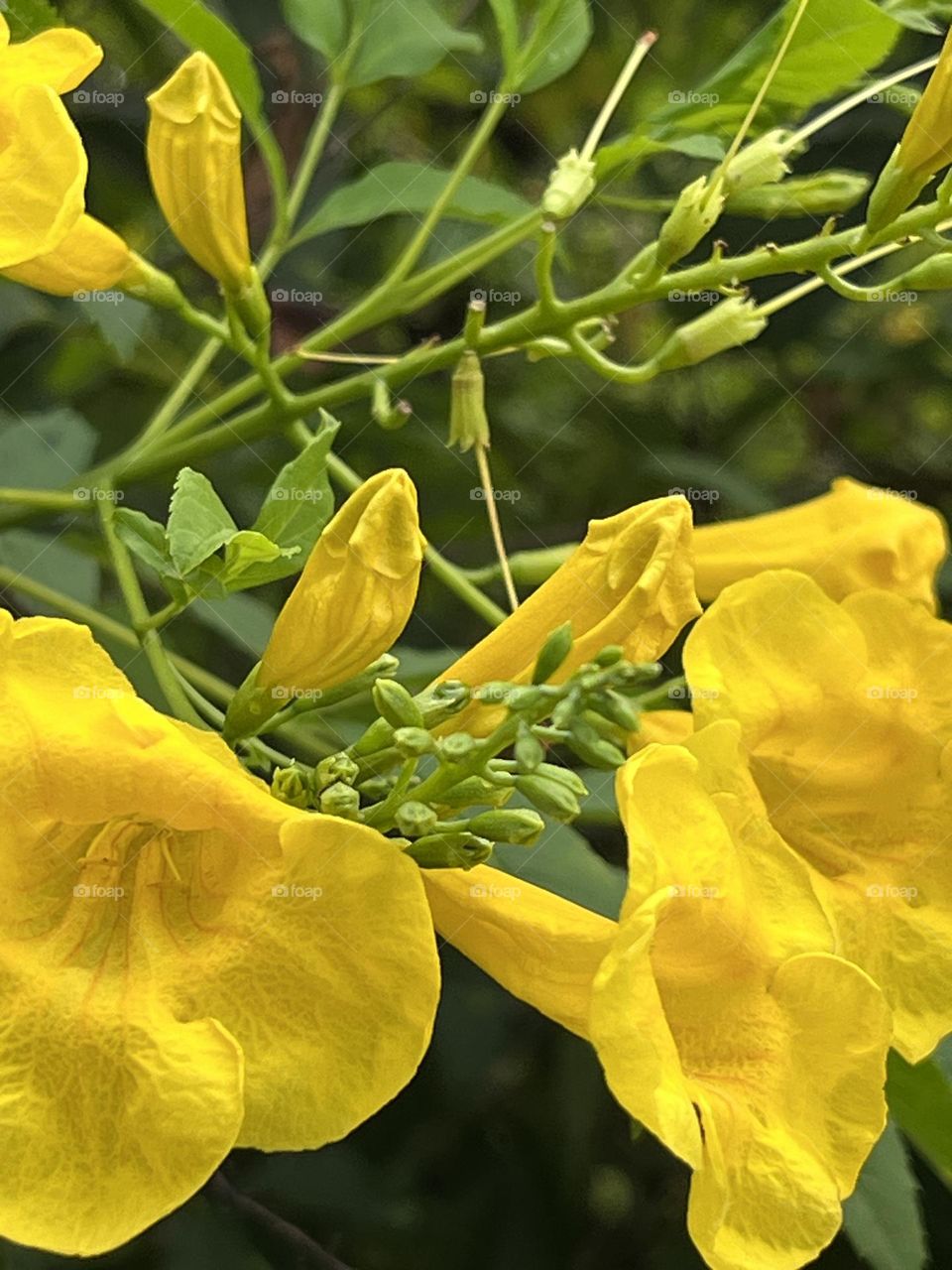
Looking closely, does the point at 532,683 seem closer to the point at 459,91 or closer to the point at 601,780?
the point at 601,780

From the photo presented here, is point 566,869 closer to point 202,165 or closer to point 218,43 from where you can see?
point 202,165

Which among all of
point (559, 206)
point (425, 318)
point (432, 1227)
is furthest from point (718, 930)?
point (425, 318)

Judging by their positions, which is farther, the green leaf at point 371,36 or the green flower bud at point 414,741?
the green leaf at point 371,36

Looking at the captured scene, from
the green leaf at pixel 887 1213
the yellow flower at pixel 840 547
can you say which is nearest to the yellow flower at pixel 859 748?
the yellow flower at pixel 840 547

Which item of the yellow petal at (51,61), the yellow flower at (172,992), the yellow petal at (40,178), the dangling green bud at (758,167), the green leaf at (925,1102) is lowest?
the green leaf at (925,1102)

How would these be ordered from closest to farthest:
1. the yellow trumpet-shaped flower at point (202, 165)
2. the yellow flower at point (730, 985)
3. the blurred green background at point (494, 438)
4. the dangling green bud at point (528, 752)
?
1. the dangling green bud at point (528, 752)
2. the yellow flower at point (730, 985)
3. the yellow trumpet-shaped flower at point (202, 165)
4. the blurred green background at point (494, 438)

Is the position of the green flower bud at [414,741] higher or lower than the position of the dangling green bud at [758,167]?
lower

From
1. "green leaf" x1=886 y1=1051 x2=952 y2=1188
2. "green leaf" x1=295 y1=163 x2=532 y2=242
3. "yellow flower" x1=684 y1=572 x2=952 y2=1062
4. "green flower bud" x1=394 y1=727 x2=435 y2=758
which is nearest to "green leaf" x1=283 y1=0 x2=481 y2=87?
"green leaf" x1=295 y1=163 x2=532 y2=242

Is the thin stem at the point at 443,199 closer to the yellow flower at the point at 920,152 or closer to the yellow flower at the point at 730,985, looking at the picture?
the yellow flower at the point at 920,152
